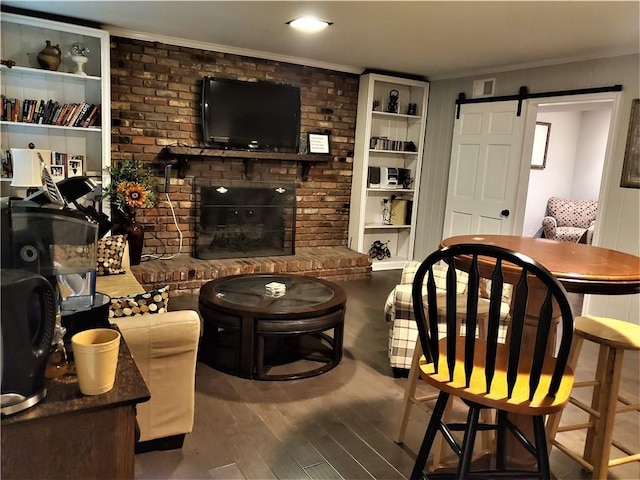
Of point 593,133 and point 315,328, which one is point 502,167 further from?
point 593,133

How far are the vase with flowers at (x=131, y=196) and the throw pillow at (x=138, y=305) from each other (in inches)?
95.4

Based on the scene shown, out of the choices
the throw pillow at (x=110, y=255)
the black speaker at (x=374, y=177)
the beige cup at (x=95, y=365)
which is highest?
the black speaker at (x=374, y=177)

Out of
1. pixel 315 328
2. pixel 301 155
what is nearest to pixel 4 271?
pixel 315 328

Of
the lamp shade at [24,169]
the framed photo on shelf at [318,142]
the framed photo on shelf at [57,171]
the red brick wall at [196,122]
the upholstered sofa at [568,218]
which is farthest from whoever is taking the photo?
the upholstered sofa at [568,218]

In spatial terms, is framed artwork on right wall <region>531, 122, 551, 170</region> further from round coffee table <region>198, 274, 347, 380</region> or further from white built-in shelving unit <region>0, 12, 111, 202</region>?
white built-in shelving unit <region>0, 12, 111, 202</region>

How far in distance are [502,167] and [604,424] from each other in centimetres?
351

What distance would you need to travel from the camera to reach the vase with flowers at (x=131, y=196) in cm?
430

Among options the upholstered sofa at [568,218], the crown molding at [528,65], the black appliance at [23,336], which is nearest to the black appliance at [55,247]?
the black appliance at [23,336]

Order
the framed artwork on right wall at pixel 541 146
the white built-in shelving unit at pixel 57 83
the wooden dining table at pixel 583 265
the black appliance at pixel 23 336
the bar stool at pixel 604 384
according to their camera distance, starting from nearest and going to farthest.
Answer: the black appliance at pixel 23 336 < the wooden dining table at pixel 583 265 < the bar stool at pixel 604 384 < the white built-in shelving unit at pixel 57 83 < the framed artwork on right wall at pixel 541 146

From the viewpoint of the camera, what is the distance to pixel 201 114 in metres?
4.86

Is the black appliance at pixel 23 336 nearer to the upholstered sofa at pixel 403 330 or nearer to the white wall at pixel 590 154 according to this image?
the upholstered sofa at pixel 403 330

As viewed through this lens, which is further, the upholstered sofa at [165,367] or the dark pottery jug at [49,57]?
the dark pottery jug at [49,57]

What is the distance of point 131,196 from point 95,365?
3.44m

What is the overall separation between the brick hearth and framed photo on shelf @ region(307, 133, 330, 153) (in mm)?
1139
